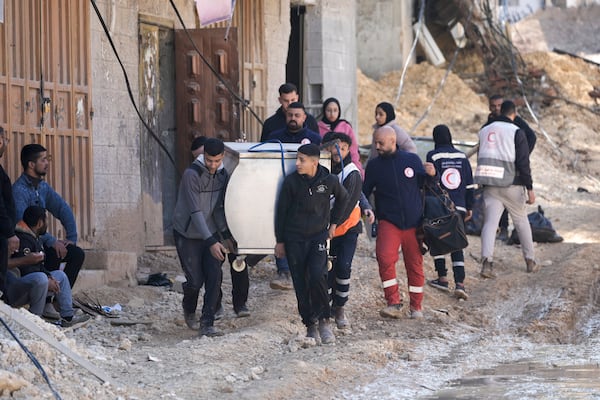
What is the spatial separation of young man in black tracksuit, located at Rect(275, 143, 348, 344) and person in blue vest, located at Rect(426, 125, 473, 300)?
9.53ft

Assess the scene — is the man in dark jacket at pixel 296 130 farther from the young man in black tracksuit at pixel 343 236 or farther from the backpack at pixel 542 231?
the backpack at pixel 542 231

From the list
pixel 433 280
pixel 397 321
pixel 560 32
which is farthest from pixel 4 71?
pixel 560 32

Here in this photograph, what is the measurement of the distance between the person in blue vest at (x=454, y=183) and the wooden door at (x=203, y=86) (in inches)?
98.4

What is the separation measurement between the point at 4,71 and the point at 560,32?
3978cm

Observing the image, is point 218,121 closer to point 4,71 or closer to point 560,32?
point 4,71

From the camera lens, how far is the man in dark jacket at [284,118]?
10.7 m

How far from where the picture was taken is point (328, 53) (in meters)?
16.0

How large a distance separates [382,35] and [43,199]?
15.8m

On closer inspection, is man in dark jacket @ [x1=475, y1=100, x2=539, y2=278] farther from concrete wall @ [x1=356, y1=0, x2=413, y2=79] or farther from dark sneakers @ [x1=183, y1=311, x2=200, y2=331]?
concrete wall @ [x1=356, y1=0, x2=413, y2=79]

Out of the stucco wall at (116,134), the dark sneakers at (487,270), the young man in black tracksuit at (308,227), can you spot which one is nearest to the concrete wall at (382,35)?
the dark sneakers at (487,270)

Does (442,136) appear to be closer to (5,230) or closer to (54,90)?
(54,90)

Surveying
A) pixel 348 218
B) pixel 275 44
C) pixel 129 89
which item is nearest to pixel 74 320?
pixel 348 218

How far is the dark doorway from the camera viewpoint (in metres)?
16.0

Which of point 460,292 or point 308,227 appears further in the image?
point 460,292
